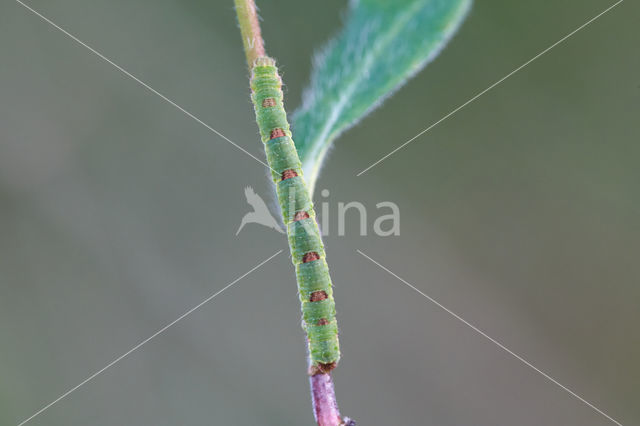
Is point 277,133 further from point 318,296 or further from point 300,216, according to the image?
point 318,296

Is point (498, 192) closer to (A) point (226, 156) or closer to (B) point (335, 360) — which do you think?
(A) point (226, 156)

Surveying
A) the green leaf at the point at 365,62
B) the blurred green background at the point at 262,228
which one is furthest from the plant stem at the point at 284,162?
the blurred green background at the point at 262,228

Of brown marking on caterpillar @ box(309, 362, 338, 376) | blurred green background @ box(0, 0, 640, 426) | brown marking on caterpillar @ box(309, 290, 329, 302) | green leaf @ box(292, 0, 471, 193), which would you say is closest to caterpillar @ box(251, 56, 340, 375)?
brown marking on caterpillar @ box(309, 290, 329, 302)

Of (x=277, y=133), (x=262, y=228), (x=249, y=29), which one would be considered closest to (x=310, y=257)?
(x=277, y=133)

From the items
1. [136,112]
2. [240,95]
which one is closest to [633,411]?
[240,95]

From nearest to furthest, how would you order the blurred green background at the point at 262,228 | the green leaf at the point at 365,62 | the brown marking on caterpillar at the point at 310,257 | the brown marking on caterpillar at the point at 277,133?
the green leaf at the point at 365,62 < the brown marking on caterpillar at the point at 310,257 < the brown marking on caterpillar at the point at 277,133 < the blurred green background at the point at 262,228

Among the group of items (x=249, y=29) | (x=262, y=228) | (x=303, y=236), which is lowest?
(x=303, y=236)

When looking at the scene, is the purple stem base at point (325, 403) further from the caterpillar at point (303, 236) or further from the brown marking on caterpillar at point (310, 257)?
the brown marking on caterpillar at point (310, 257)

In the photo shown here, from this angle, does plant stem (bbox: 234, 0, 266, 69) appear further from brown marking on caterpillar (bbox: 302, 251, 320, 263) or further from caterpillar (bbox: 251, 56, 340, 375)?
brown marking on caterpillar (bbox: 302, 251, 320, 263)
